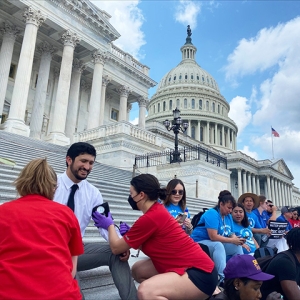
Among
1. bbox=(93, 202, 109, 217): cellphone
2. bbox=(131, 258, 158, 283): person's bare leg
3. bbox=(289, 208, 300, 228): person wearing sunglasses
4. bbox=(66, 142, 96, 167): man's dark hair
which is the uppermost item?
bbox=(66, 142, 96, 167): man's dark hair

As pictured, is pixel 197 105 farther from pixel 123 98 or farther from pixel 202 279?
pixel 202 279

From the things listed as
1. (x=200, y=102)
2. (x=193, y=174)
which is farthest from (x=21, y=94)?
(x=200, y=102)

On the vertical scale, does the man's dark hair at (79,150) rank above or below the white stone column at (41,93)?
below

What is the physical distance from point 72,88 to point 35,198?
2497 centimetres

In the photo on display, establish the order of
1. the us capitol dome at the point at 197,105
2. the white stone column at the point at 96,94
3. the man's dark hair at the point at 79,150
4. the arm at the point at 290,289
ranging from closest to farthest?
the arm at the point at 290,289 < the man's dark hair at the point at 79,150 < the white stone column at the point at 96,94 < the us capitol dome at the point at 197,105

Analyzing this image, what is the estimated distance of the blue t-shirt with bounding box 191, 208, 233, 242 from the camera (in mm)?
4527

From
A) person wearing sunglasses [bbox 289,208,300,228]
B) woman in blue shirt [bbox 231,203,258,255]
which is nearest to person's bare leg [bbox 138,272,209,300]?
woman in blue shirt [bbox 231,203,258,255]

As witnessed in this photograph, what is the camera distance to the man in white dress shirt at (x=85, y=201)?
3.18 meters

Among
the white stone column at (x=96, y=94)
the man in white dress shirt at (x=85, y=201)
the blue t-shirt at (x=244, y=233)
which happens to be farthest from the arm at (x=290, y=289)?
the white stone column at (x=96, y=94)

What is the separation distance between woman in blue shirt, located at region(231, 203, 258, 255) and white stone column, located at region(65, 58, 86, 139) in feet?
68.4

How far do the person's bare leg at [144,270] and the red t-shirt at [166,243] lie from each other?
18.8 inches

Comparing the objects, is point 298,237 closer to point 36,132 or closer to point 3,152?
point 3,152

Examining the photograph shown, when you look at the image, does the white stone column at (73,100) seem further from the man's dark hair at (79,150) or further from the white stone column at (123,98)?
the man's dark hair at (79,150)

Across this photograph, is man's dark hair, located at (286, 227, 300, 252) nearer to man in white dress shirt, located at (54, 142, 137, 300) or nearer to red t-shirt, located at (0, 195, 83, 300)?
man in white dress shirt, located at (54, 142, 137, 300)
